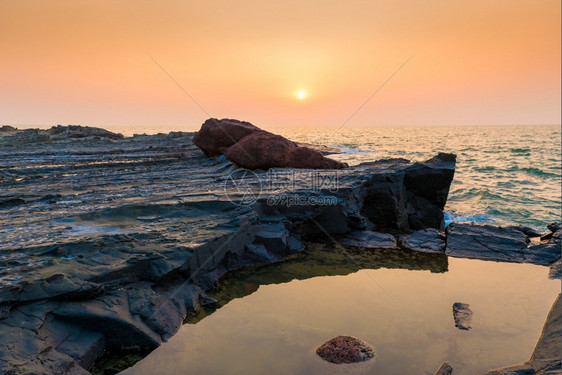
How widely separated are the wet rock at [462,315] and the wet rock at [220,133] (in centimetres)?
1576

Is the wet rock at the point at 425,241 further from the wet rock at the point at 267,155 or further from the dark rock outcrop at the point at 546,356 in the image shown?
the wet rock at the point at 267,155

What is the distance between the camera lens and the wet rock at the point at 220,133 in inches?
813

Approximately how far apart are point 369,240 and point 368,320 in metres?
4.58

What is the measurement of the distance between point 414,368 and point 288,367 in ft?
5.38

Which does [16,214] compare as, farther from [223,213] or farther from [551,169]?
[551,169]

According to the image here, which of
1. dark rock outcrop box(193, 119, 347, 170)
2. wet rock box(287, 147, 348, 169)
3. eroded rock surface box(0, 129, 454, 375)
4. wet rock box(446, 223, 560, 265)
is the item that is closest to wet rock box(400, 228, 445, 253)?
wet rock box(446, 223, 560, 265)

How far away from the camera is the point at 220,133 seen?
69.2ft

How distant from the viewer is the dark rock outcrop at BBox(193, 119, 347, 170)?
1652 cm

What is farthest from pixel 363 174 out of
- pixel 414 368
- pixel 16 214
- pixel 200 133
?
pixel 200 133

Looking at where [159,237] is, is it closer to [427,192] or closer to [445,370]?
[445,370]

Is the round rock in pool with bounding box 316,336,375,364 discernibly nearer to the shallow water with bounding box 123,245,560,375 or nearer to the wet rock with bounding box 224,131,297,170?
the shallow water with bounding box 123,245,560,375

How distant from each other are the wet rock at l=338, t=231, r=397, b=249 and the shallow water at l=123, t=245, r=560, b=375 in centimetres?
133

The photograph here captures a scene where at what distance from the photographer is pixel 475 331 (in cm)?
564

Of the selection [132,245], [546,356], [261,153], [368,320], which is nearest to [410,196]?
[261,153]
